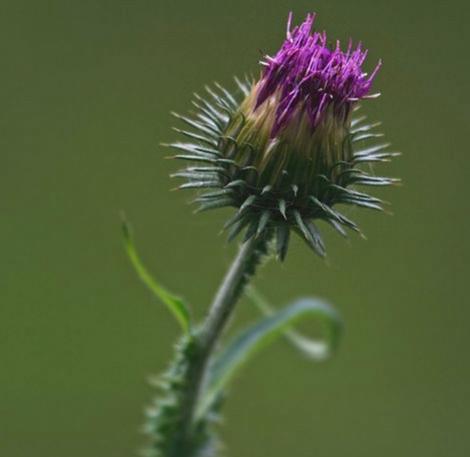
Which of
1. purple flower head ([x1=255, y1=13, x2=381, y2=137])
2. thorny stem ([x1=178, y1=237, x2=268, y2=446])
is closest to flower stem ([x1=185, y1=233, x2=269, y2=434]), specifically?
thorny stem ([x1=178, y1=237, x2=268, y2=446])

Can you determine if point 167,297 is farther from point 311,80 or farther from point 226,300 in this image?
point 311,80

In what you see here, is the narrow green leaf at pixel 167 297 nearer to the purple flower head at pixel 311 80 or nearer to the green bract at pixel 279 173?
the green bract at pixel 279 173

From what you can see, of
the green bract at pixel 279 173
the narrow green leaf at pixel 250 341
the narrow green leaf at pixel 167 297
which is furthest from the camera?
the narrow green leaf at pixel 250 341

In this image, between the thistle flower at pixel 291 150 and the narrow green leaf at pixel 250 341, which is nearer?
the thistle flower at pixel 291 150

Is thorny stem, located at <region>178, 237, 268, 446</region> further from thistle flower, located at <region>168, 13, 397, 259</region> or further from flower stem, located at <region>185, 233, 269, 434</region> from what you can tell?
thistle flower, located at <region>168, 13, 397, 259</region>

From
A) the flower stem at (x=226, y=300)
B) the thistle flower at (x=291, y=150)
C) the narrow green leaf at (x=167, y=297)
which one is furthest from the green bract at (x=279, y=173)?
the narrow green leaf at (x=167, y=297)

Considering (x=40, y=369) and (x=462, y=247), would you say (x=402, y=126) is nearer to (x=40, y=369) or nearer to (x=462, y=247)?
(x=462, y=247)

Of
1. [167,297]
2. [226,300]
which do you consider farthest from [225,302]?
[167,297]
